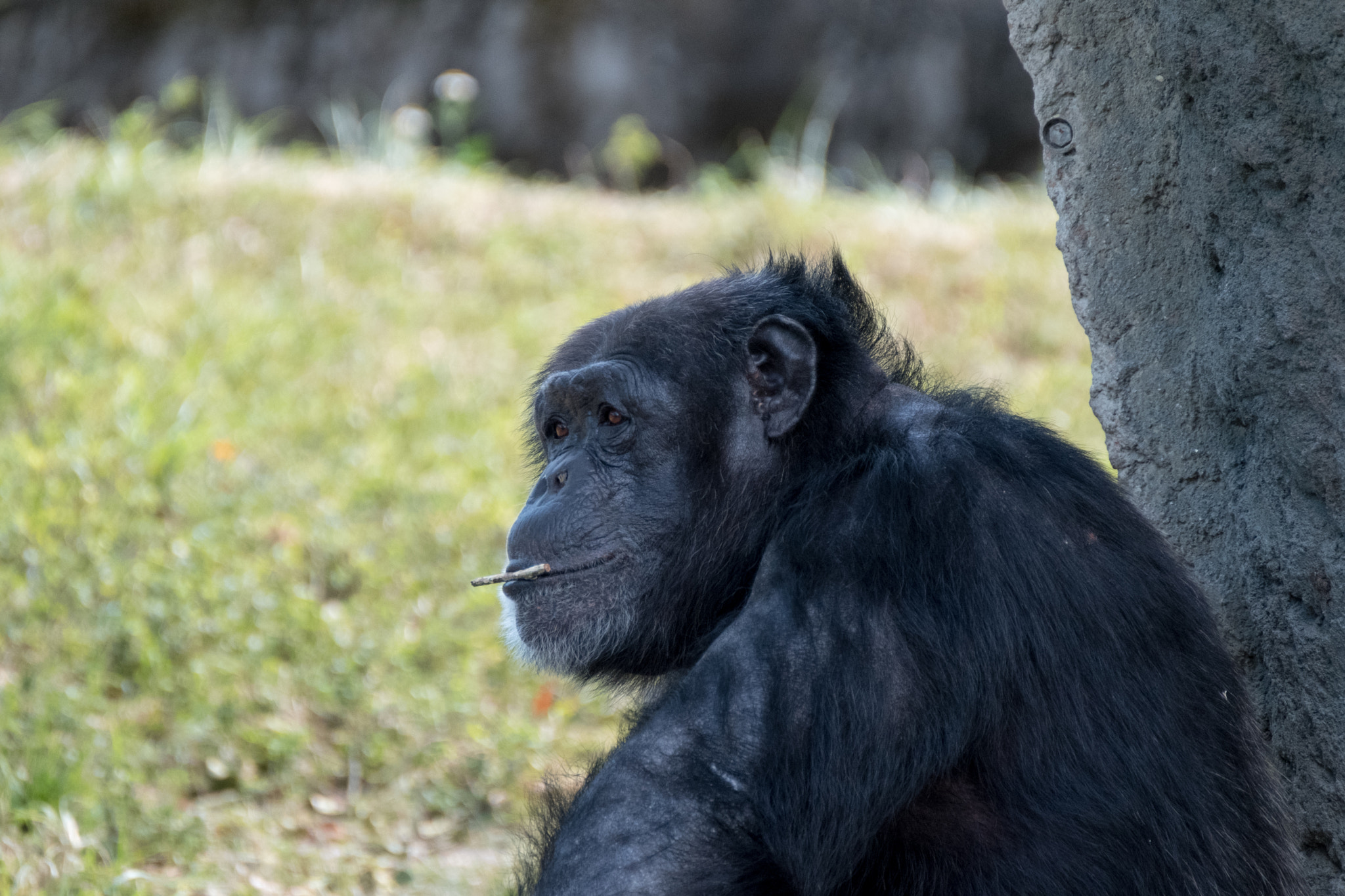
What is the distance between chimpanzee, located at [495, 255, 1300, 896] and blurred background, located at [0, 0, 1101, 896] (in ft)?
5.02

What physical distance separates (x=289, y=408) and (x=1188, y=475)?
467 cm

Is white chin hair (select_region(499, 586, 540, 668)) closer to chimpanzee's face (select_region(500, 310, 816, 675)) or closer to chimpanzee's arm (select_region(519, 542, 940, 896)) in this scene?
chimpanzee's face (select_region(500, 310, 816, 675))

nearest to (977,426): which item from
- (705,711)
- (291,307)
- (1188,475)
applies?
(1188,475)

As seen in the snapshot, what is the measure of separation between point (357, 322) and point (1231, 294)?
18.5ft

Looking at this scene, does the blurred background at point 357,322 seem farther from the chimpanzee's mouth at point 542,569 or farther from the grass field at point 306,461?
the chimpanzee's mouth at point 542,569

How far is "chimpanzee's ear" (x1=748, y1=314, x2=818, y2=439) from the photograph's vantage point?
2.97m

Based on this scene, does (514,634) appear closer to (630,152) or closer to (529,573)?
(529,573)

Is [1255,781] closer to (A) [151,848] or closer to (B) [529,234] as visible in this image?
(A) [151,848]

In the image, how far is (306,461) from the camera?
6.14 metres

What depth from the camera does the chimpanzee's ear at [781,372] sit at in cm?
297

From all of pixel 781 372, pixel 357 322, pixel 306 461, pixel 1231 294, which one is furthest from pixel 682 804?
pixel 357 322

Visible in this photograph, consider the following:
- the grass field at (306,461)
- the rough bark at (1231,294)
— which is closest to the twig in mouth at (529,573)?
the grass field at (306,461)

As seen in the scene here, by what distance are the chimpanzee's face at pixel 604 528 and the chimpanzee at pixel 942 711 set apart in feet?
0.59

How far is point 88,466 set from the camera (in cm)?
553
